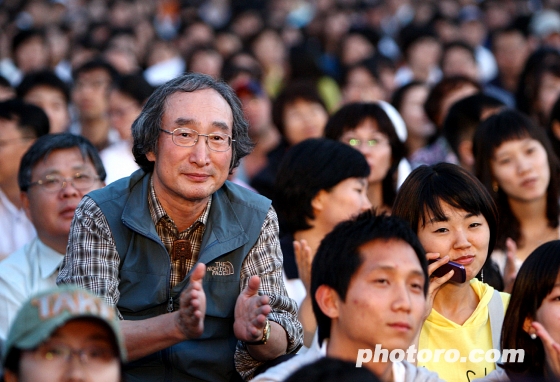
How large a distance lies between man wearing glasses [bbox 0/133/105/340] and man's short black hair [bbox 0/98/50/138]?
4.26 ft

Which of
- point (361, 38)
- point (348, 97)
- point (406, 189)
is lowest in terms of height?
point (406, 189)

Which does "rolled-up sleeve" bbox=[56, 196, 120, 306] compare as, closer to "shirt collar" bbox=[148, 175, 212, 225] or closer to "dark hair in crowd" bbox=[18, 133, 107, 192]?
"shirt collar" bbox=[148, 175, 212, 225]

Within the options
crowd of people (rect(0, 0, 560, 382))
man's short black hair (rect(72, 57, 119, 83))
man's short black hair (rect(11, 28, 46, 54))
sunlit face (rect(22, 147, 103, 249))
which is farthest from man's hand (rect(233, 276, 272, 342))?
man's short black hair (rect(11, 28, 46, 54))

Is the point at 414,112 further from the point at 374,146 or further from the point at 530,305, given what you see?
the point at 530,305

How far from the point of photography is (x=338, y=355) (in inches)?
127

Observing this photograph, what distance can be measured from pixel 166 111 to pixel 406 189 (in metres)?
1.23

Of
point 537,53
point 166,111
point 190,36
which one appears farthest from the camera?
point 190,36

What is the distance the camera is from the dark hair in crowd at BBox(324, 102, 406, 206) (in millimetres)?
6039

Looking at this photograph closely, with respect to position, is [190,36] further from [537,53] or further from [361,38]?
[537,53]

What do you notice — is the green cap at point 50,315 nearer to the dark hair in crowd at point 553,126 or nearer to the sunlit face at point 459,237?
the sunlit face at point 459,237

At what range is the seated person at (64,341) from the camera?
2643 mm

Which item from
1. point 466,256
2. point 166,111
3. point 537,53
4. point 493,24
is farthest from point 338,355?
point 493,24

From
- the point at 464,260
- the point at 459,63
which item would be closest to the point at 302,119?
the point at 459,63

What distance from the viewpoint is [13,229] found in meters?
5.87
